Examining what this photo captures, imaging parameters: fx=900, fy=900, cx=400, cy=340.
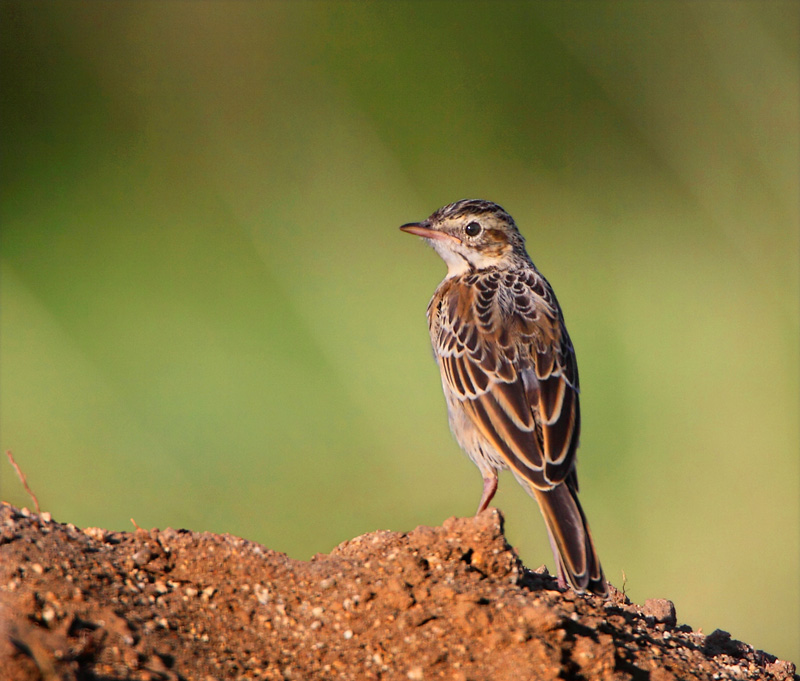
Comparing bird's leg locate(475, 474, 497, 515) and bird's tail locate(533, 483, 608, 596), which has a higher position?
bird's leg locate(475, 474, 497, 515)

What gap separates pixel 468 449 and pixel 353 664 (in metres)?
2.44

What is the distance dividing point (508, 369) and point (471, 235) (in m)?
1.59

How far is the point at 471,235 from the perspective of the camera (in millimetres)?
6574

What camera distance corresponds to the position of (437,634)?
124 inches

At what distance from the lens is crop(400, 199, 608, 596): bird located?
180 inches

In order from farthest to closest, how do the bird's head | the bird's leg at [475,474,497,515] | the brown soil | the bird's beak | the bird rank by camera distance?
the bird's head < the bird's beak < the bird's leg at [475,474,497,515] < the bird < the brown soil

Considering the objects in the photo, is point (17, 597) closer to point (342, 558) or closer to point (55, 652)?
point (55, 652)

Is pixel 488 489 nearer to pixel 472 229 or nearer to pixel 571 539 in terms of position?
pixel 571 539

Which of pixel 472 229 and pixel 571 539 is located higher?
pixel 472 229

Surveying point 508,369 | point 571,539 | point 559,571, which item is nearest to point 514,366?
point 508,369

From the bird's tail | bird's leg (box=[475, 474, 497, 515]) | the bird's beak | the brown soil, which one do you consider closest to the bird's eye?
the bird's beak

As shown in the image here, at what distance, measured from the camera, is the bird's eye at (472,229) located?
6.54 meters

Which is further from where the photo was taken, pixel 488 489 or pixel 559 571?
pixel 488 489

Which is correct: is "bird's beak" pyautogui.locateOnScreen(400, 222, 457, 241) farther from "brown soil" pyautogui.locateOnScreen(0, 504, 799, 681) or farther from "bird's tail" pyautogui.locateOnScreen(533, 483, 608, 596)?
"brown soil" pyautogui.locateOnScreen(0, 504, 799, 681)
